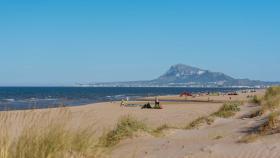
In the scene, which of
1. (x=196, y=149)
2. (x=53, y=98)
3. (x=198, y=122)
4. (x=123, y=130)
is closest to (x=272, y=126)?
(x=196, y=149)

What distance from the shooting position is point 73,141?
7777 millimetres

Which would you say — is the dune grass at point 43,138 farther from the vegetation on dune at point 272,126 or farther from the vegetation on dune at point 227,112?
the vegetation on dune at point 227,112

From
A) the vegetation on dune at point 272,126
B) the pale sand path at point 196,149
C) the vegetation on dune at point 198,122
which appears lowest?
the pale sand path at point 196,149

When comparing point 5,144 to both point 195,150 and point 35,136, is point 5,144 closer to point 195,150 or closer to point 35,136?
point 35,136

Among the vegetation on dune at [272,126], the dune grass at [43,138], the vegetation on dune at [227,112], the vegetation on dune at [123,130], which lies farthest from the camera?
the vegetation on dune at [227,112]

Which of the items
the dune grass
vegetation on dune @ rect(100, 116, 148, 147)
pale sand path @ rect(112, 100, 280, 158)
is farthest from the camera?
vegetation on dune @ rect(100, 116, 148, 147)

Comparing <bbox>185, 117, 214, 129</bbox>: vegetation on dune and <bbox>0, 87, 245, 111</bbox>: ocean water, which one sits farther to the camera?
<bbox>185, 117, 214, 129</bbox>: vegetation on dune

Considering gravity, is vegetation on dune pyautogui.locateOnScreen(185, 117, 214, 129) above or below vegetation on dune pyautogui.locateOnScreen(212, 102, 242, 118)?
below

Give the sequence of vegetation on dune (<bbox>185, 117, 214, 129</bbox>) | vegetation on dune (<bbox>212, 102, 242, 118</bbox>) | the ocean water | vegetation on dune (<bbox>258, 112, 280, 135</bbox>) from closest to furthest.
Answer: the ocean water
vegetation on dune (<bbox>258, 112, 280, 135</bbox>)
vegetation on dune (<bbox>185, 117, 214, 129</bbox>)
vegetation on dune (<bbox>212, 102, 242, 118</bbox>)

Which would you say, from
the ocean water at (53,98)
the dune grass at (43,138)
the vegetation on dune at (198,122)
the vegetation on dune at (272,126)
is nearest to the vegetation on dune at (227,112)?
the vegetation on dune at (198,122)

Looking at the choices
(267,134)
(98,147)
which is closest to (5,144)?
(98,147)

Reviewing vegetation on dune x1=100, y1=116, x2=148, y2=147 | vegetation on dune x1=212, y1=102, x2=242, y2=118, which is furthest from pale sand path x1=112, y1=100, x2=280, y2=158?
vegetation on dune x1=212, y1=102, x2=242, y2=118

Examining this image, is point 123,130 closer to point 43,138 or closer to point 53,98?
point 43,138

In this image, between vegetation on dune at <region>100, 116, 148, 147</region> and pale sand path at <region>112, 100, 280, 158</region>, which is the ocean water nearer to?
vegetation on dune at <region>100, 116, 148, 147</region>
